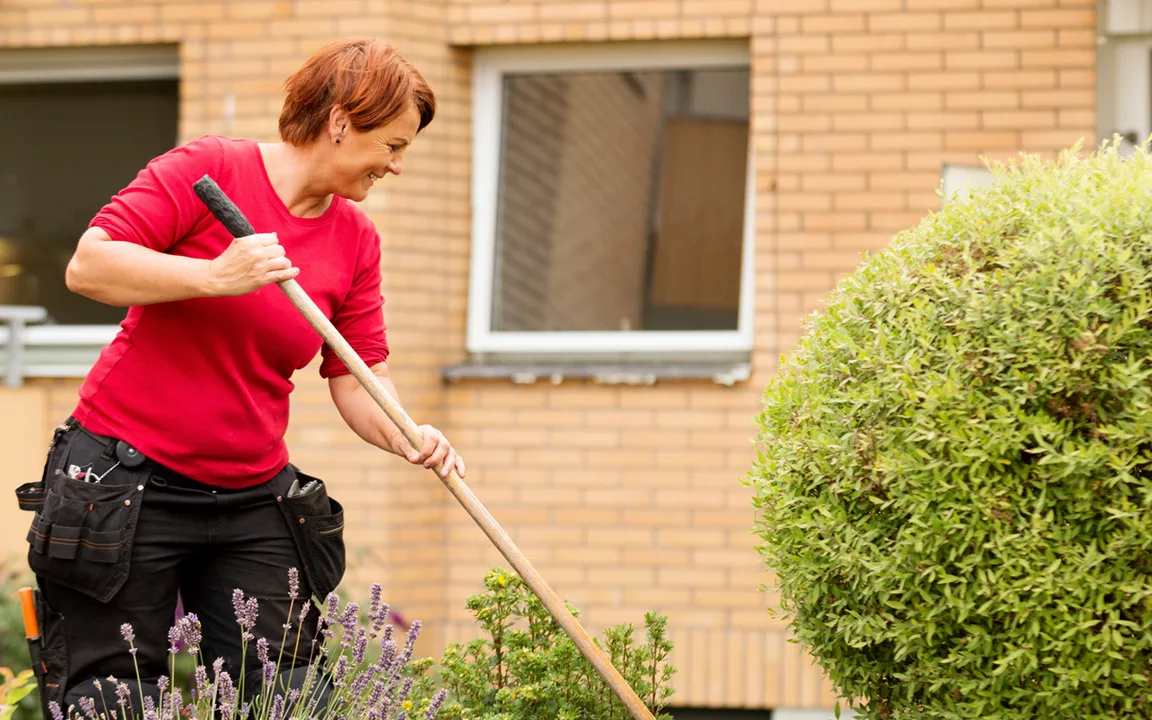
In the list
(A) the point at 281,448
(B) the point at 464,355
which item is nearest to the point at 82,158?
(B) the point at 464,355

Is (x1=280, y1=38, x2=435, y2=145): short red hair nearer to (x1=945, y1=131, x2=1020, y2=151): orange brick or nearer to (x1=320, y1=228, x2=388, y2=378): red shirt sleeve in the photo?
(x1=320, y1=228, x2=388, y2=378): red shirt sleeve

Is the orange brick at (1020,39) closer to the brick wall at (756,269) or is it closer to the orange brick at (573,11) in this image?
the brick wall at (756,269)

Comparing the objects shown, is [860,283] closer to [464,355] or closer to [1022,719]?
[1022,719]

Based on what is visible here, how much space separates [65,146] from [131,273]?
432 cm

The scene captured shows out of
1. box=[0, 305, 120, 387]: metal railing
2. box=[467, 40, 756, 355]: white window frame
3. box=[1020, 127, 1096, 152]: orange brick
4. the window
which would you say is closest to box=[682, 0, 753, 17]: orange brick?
box=[467, 40, 756, 355]: white window frame

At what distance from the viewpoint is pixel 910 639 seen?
9.16 ft

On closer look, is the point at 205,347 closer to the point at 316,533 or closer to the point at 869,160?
the point at 316,533

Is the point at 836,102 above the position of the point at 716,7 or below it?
below

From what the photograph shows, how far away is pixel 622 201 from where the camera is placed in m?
6.32

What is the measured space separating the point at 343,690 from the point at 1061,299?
5.72 ft

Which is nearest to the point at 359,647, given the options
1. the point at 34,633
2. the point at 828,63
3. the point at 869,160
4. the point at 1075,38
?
the point at 34,633

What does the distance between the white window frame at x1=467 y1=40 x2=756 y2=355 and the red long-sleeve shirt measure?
10.1 ft

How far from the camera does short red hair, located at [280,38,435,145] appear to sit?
3.01 meters

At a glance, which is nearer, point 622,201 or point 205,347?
point 205,347
